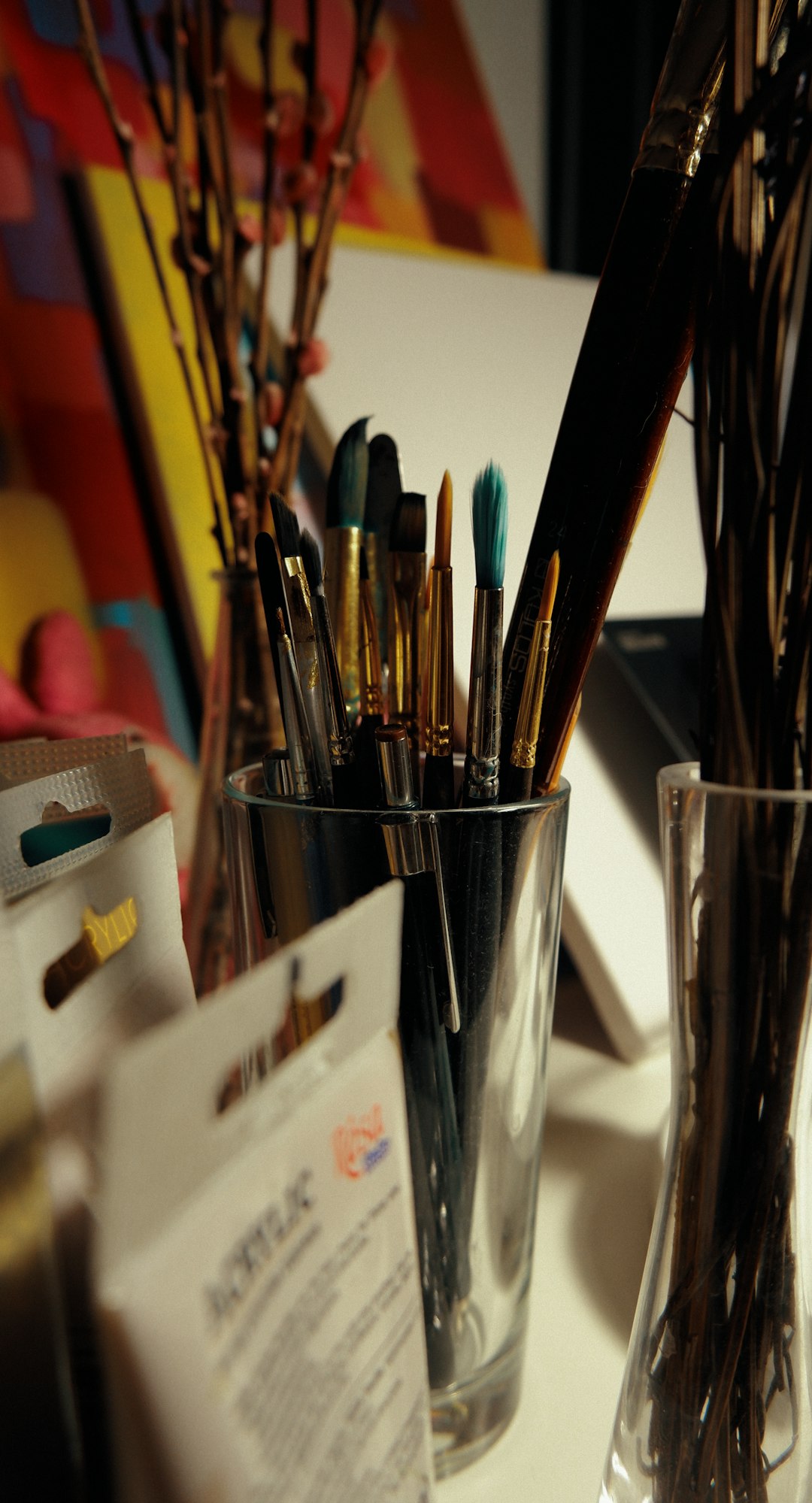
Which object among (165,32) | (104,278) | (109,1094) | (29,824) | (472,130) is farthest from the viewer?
(472,130)

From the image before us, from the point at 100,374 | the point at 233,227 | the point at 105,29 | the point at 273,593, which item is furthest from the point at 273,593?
the point at 105,29

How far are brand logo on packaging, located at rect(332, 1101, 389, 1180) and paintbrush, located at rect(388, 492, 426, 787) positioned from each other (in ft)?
0.38

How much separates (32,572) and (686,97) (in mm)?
380

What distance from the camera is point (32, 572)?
1.75 ft

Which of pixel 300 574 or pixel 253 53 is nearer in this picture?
pixel 300 574

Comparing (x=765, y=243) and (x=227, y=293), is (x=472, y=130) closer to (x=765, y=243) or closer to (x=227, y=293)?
(x=227, y=293)

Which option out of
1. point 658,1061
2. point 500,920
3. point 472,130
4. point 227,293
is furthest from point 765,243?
point 472,130

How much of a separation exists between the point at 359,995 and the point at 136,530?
0.44m

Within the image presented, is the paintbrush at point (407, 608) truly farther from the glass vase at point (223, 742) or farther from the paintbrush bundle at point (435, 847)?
the glass vase at point (223, 742)

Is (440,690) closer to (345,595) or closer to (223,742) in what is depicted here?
(345,595)

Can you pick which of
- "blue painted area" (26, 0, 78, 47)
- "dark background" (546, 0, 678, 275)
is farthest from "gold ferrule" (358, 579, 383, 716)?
"dark background" (546, 0, 678, 275)

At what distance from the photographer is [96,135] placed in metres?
0.58

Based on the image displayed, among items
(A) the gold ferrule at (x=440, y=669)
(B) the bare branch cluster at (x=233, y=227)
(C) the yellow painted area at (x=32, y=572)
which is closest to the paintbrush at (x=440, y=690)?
(A) the gold ferrule at (x=440, y=669)

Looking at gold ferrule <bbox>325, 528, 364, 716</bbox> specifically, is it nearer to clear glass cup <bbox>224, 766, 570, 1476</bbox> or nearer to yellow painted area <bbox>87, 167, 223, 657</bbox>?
clear glass cup <bbox>224, 766, 570, 1476</bbox>
